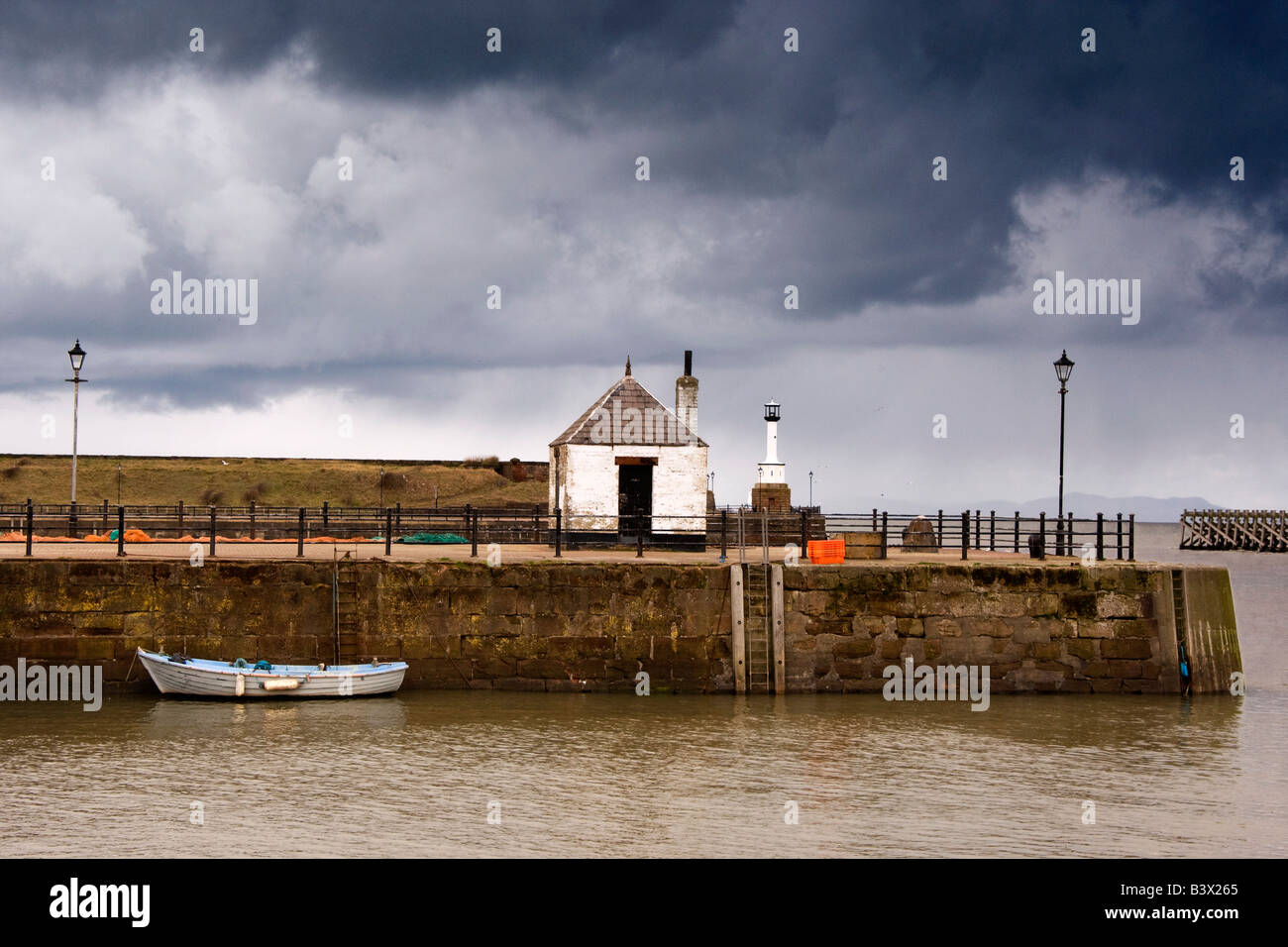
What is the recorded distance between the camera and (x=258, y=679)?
22.6 meters

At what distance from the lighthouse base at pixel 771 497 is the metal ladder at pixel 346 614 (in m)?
21.2

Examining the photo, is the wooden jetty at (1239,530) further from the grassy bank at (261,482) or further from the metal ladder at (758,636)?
A: the metal ladder at (758,636)

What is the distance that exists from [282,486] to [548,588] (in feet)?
230

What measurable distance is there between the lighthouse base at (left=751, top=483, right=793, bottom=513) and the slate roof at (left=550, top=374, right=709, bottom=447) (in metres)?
12.8

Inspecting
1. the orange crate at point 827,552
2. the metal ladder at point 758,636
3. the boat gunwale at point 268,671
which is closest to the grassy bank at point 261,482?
the orange crate at point 827,552

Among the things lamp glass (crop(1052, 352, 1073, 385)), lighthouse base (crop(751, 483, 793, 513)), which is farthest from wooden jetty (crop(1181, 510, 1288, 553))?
lamp glass (crop(1052, 352, 1073, 385))

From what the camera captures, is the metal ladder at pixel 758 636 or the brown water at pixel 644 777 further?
the metal ladder at pixel 758 636

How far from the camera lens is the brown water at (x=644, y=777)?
49.0 feet

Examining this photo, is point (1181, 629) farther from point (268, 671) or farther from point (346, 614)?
point (268, 671)

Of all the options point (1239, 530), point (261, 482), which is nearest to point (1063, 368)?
point (261, 482)

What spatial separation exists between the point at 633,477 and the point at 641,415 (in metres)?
1.48

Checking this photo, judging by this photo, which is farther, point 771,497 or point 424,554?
point 771,497

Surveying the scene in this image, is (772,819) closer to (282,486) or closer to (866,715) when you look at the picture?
(866,715)

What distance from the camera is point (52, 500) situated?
81375 mm
